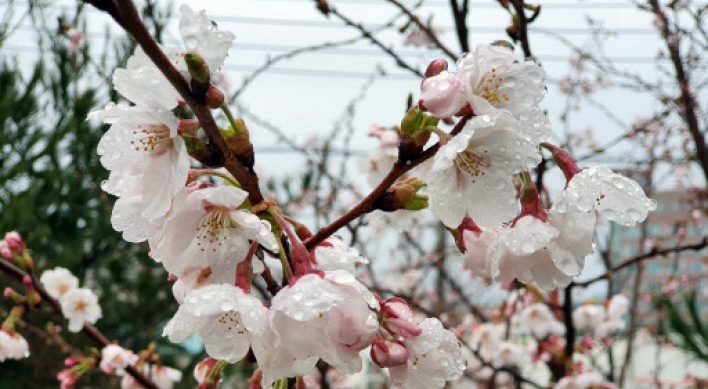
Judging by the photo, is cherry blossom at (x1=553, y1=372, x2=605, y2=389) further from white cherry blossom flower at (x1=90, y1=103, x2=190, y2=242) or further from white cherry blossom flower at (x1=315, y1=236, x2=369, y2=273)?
white cherry blossom flower at (x1=90, y1=103, x2=190, y2=242)

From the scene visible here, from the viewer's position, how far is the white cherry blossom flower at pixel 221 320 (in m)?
0.43

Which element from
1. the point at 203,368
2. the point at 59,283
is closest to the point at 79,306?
the point at 59,283

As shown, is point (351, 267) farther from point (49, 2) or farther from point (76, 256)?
point (49, 2)

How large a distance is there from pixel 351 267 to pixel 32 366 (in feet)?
15.6

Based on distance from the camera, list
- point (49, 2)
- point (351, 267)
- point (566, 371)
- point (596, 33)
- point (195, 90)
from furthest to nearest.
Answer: point (49, 2) < point (596, 33) < point (566, 371) < point (351, 267) < point (195, 90)

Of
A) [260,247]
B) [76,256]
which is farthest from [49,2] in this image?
[260,247]

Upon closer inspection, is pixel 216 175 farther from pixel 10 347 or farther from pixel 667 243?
pixel 667 243

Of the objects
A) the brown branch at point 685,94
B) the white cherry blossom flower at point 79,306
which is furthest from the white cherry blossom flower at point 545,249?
the brown branch at point 685,94

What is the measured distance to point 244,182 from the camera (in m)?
0.49

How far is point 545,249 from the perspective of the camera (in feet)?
1.75

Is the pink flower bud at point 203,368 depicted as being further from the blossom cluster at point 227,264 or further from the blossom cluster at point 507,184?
the blossom cluster at point 507,184

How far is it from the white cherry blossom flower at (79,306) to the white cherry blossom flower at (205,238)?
3.85ft

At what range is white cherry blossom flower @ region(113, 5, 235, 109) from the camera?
0.44 meters

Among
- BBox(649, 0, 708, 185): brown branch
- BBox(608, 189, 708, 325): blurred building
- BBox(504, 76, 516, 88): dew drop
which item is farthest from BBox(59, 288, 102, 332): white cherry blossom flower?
BBox(608, 189, 708, 325): blurred building
